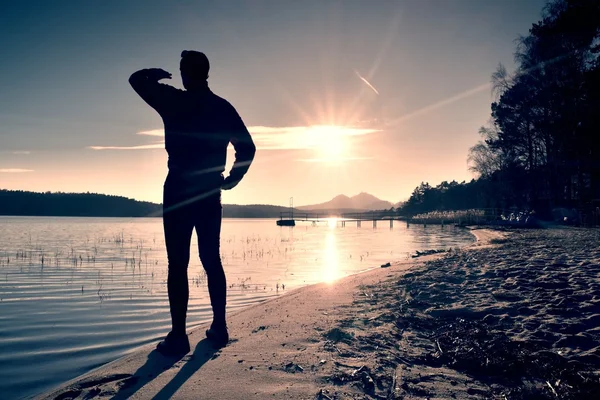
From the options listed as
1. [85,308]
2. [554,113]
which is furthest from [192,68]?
[554,113]

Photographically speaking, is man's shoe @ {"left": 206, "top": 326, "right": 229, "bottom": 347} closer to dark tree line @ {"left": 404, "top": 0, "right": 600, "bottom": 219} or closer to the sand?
the sand

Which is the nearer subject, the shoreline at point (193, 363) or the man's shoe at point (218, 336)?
the shoreline at point (193, 363)

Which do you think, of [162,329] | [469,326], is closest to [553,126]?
[469,326]

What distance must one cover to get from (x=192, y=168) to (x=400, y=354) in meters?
2.04

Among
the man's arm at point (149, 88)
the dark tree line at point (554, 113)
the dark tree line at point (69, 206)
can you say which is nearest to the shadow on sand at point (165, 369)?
the man's arm at point (149, 88)

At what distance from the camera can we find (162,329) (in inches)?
183

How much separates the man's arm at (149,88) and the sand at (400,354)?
1.91 meters

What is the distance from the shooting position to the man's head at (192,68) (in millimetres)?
3109

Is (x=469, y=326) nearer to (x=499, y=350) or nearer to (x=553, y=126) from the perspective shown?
(x=499, y=350)

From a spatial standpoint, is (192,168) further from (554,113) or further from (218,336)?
(554,113)

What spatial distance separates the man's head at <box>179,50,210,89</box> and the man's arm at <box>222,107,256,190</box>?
389mm

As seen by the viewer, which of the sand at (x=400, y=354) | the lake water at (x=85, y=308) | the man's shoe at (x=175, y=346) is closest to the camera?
the sand at (x=400, y=354)

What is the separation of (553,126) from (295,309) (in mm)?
16918

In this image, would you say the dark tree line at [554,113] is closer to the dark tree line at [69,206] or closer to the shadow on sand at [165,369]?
the shadow on sand at [165,369]
